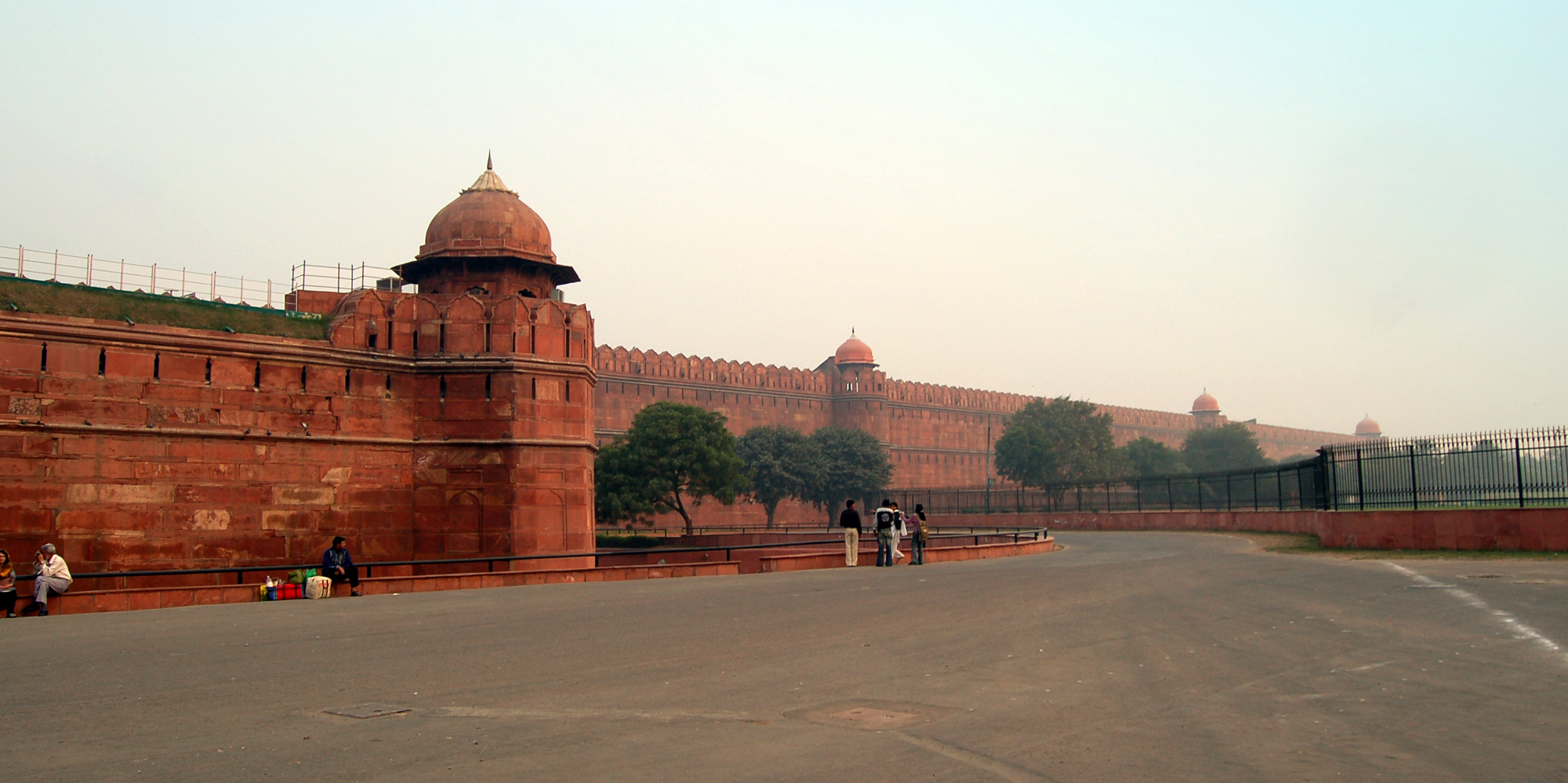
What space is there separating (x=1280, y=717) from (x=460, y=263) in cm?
2462

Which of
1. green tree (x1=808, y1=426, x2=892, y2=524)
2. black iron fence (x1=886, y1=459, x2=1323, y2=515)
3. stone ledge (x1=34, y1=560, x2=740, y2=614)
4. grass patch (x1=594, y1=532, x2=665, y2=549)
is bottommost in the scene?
grass patch (x1=594, y1=532, x2=665, y2=549)

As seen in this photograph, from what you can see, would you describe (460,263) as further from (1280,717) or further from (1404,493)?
(1280,717)

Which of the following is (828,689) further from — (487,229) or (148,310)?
(487,229)

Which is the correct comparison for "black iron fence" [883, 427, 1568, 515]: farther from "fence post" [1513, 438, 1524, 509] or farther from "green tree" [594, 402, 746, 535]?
"green tree" [594, 402, 746, 535]

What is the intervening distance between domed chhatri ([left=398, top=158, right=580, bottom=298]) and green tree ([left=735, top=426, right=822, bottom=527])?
33698 millimetres

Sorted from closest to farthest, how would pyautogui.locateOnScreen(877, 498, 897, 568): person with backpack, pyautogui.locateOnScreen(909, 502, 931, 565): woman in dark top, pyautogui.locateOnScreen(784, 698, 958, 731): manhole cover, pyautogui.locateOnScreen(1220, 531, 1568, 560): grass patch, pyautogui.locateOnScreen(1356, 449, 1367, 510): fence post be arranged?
pyautogui.locateOnScreen(784, 698, 958, 731): manhole cover < pyautogui.locateOnScreen(1220, 531, 1568, 560): grass patch < pyautogui.locateOnScreen(877, 498, 897, 568): person with backpack < pyautogui.locateOnScreen(909, 502, 931, 565): woman in dark top < pyautogui.locateOnScreen(1356, 449, 1367, 510): fence post

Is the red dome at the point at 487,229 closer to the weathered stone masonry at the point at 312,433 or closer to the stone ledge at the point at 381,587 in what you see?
the weathered stone masonry at the point at 312,433

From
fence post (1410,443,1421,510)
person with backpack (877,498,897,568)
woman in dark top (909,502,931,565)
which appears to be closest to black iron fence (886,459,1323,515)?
fence post (1410,443,1421,510)

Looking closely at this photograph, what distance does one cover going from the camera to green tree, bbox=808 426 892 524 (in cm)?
6319

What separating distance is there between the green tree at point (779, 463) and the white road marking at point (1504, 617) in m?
47.7

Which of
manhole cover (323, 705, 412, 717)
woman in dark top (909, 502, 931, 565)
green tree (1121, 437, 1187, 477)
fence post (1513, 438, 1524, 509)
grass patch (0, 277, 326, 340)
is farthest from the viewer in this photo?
green tree (1121, 437, 1187, 477)

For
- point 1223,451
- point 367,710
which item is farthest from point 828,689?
point 1223,451

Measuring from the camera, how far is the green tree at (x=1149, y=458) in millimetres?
83125

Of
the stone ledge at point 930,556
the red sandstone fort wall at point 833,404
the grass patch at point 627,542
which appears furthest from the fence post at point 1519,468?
the red sandstone fort wall at point 833,404
